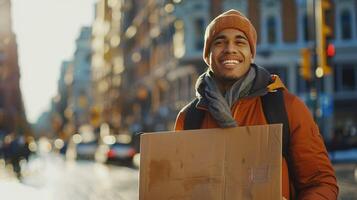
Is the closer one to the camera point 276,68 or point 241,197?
point 241,197

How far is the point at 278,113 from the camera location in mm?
2881

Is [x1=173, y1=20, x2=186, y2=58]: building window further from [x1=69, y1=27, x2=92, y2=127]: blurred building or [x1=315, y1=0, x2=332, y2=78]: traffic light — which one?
[x1=69, y1=27, x2=92, y2=127]: blurred building

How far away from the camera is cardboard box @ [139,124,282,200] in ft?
8.83

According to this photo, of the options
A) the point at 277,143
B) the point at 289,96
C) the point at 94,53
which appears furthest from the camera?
the point at 94,53

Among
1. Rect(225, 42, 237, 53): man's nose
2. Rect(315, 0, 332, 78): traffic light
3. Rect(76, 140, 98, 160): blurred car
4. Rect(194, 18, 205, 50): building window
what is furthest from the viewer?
Rect(76, 140, 98, 160): blurred car

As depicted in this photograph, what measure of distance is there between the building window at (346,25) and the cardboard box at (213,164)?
42269 mm

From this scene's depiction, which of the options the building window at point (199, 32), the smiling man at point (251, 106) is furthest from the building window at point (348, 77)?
the smiling man at point (251, 106)

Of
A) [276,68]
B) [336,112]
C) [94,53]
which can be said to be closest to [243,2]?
[276,68]

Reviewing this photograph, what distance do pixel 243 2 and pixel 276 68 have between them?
15.4 ft

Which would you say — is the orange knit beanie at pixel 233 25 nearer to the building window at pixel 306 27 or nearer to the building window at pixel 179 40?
the building window at pixel 179 40

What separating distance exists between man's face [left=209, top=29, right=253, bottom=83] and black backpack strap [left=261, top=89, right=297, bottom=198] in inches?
6.9

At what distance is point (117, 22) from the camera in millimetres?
95062

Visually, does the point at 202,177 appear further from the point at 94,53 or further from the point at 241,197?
the point at 94,53

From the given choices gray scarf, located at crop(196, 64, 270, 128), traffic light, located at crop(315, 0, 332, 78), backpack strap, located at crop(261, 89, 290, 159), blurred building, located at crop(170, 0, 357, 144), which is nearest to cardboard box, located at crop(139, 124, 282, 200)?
gray scarf, located at crop(196, 64, 270, 128)
